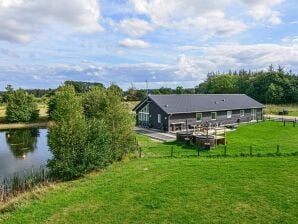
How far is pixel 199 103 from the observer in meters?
39.8

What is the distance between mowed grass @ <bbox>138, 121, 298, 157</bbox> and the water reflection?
1138 cm

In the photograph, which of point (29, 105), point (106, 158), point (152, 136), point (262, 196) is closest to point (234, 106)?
point (152, 136)

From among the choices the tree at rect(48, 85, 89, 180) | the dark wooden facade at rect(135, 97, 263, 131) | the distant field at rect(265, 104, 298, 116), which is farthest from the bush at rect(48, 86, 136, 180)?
the distant field at rect(265, 104, 298, 116)

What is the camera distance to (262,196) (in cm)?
1354

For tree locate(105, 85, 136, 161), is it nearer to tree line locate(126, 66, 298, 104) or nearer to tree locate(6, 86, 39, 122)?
tree locate(6, 86, 39, 122)

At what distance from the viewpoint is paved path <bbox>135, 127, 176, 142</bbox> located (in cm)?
3081

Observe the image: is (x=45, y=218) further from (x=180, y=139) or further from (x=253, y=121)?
(x=253, y=121)

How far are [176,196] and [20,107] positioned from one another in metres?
45.9

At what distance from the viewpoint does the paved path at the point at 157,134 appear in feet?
101

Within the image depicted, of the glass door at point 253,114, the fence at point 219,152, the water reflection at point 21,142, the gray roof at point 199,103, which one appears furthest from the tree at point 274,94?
the water reflection at point 21,142

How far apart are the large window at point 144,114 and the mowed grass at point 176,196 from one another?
19.5 metres

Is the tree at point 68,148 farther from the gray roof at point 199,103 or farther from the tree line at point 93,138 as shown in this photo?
the gray roof at point 199,103

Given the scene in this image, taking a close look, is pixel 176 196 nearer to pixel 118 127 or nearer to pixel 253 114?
pixel 118 127

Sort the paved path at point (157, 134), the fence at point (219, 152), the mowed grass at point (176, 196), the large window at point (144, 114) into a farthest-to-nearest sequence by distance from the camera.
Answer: the large window at point (144, 114) < the paved path at point (157, 134) < the fence at point (219, 152) < the mowed grass at point (176, 196)
